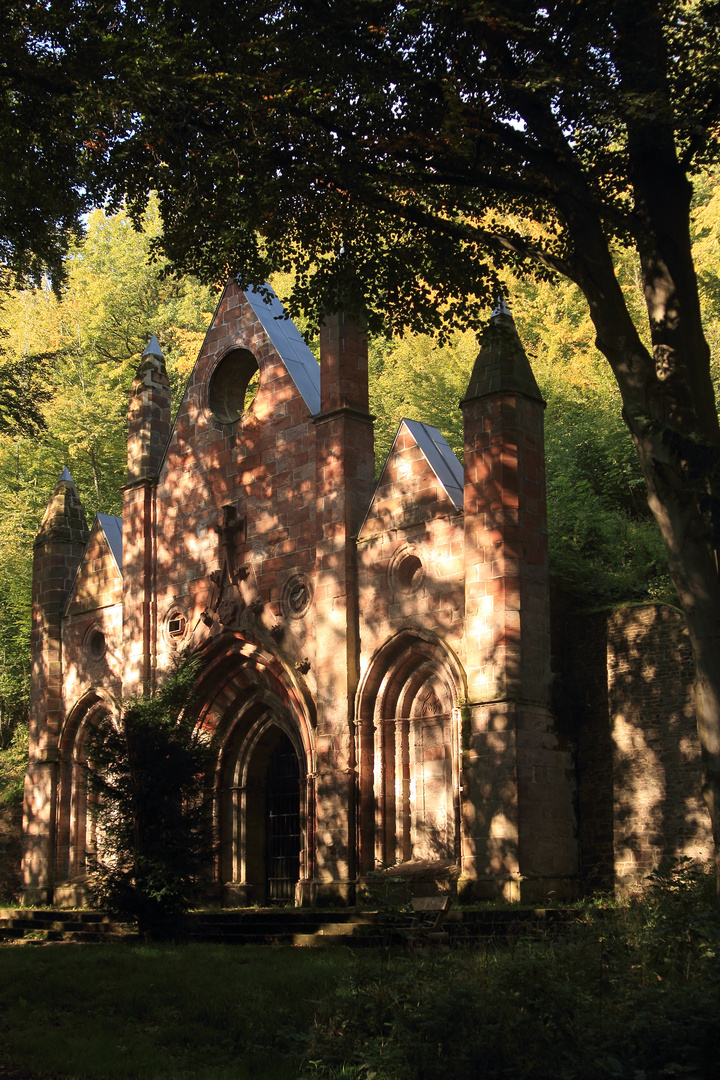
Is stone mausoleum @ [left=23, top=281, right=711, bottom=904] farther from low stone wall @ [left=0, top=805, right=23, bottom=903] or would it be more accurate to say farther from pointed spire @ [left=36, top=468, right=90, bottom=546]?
low stone wall @ [left=0, top=805, right=23, bottom=903]

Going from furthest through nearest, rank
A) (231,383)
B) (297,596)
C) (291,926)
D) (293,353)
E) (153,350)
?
(153,350)
(231,383)
(293,353)
(297,596)
(291,926)

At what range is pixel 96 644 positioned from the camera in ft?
74.7

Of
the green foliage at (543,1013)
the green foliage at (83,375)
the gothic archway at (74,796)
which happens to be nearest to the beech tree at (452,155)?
the green foliage at (543,1013)

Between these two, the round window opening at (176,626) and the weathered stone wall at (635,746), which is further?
the round window opening at (176,626)

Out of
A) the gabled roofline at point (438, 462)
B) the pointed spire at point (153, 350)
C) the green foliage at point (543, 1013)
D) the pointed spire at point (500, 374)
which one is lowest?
the green foliage at point (543, 1013)

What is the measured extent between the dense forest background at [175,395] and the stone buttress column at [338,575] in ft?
10.6

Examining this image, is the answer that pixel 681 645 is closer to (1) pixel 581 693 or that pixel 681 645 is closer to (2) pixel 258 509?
→ (1) pixel 581 693

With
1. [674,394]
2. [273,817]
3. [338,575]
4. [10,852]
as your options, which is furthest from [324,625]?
[10,852]

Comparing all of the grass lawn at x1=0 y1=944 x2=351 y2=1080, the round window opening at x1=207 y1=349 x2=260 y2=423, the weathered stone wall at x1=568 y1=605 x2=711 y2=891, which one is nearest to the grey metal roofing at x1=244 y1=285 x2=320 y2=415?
the round window opening at x1=207 y1=349 x2=260 y2=423

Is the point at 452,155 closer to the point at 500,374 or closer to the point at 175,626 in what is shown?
the point at 500,374

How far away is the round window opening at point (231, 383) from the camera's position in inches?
808

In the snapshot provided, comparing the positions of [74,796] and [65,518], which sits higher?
[65,518]

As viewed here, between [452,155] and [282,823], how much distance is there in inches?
470

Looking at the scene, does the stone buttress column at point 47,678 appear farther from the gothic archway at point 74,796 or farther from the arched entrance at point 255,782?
the arched entrance at point 255,782
